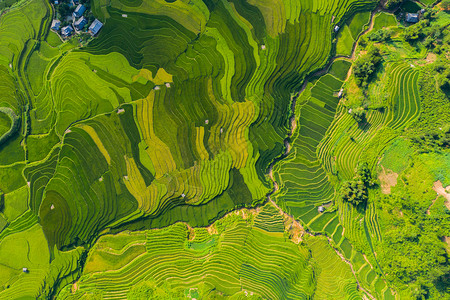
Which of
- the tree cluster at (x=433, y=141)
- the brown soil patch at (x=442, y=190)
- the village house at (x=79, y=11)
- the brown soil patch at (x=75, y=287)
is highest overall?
the village house at (x=79, y=11)

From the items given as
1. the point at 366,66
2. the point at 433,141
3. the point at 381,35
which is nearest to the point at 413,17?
the point at 381,35

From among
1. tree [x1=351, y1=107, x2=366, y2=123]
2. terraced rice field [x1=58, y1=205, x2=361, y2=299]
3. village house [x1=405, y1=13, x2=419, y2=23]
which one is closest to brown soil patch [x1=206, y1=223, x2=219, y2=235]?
terraced rice field [x1=58, y1=205, x2=361, y2=299]

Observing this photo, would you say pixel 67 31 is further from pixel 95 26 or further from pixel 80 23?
pixel 95 26

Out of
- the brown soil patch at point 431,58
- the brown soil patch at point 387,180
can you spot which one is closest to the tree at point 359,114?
the brown soil patch at point 387,180

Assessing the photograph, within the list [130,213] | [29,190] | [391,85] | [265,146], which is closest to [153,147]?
[130,213]

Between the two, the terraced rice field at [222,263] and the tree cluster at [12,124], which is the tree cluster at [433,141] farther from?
the tree cluster at [12,124]

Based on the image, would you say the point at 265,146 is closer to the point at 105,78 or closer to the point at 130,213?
the point at 130,213
